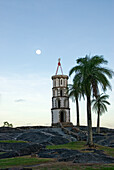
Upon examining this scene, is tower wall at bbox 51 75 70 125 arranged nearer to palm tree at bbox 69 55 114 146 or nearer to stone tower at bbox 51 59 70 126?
stone tower at bbox 51 59 70 126

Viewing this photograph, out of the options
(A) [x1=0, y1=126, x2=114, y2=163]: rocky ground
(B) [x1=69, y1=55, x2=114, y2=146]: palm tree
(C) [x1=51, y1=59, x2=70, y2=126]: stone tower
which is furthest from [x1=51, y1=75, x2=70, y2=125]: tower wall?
(B) [x1=69, y1=55, x2=114, y2=146]: palm tree

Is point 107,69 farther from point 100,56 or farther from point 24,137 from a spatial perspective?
point 24,137

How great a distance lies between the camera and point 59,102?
5794 centimetres

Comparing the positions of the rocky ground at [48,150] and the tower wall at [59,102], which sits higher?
the tower wall at [59,102]

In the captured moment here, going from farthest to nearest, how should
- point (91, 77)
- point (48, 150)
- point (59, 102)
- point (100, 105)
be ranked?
point (59, 102) → point (100, 105) → point (91, 77) → point (48, 150)

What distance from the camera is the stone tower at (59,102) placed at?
57.4m

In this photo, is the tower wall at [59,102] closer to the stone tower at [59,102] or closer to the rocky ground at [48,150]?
the stone tower at [59,102]

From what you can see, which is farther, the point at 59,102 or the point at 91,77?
the point at 59,102

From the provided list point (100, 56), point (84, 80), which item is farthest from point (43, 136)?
point (100, 56)

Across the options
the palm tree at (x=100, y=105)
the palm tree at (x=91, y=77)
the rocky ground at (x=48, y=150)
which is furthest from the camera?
the palm tree at (x=100, y=105)

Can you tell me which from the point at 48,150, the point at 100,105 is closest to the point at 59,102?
the point at 100,105

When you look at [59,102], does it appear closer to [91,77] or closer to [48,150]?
[91,77]

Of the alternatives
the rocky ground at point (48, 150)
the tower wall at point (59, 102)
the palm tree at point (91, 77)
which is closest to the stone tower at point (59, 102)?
the tower wall at point (59, 102)

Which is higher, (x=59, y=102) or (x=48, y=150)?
(x=59, y=102)
